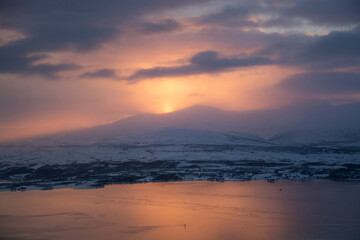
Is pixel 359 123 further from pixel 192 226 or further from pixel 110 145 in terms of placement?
pixel 192 226

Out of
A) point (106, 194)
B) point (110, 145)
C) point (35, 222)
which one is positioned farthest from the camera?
point (110, 145)

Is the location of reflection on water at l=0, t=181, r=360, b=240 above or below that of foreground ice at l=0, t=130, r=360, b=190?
below

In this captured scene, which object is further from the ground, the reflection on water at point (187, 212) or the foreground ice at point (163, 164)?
the foreground ice at point (163, 164)

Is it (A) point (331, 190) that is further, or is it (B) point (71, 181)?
(B) point (71, 181)

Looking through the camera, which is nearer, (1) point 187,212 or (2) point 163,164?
(1) point 187,212

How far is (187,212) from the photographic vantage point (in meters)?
29.6

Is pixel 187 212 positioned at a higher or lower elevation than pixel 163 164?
lower

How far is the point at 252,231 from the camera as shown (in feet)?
79.3

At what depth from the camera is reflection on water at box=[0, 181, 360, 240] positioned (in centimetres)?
2423

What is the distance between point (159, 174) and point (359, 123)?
329 ft

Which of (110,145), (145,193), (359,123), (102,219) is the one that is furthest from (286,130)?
(102,219)

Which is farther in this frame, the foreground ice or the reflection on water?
the foreground ice

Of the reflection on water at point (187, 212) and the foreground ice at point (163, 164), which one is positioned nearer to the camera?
the reflection on water at point (187, 212)

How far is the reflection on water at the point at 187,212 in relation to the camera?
24234 millimetres
